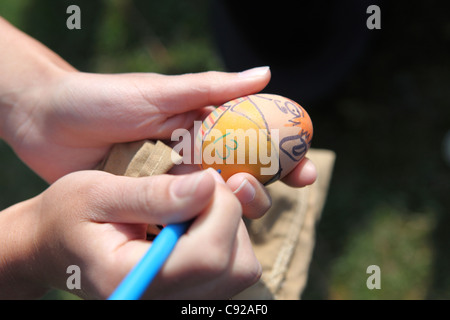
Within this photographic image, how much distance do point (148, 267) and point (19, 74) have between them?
97 centimetres

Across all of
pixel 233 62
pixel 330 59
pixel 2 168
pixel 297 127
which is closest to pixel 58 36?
pixel 2 168

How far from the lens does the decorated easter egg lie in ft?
3.54

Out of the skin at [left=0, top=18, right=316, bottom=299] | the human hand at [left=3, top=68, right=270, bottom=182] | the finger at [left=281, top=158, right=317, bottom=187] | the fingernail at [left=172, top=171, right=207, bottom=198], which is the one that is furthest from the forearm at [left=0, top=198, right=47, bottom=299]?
the finger at [left=281, top=158, right=317, bottom=187]

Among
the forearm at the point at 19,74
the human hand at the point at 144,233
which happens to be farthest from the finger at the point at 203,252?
the forearm at the point at 19,74

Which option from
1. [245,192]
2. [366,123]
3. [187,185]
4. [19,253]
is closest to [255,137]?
[245,192]

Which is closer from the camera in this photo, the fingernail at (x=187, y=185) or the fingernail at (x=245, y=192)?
the fingernail at (x=187, y=185)

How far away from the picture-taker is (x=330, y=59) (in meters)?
1.97

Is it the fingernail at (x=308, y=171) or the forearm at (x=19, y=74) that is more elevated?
the forearm at (x=19, y=74)

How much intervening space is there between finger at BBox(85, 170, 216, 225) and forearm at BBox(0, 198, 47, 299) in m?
0.28

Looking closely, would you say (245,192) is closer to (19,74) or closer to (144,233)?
(144,233)

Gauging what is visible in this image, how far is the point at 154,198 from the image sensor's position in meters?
0.83

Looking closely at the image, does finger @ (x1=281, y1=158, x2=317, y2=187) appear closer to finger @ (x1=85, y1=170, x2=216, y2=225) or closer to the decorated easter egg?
the decorated easter egg

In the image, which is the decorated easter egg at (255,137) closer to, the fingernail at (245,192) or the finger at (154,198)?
the fingernail at (245,192)

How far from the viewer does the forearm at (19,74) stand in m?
1.35
